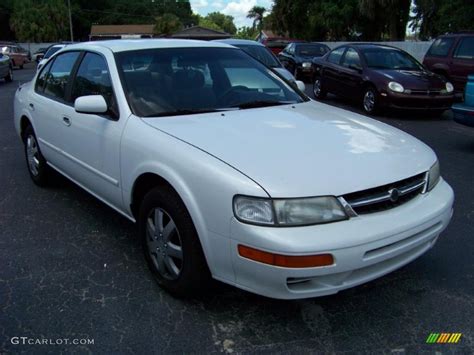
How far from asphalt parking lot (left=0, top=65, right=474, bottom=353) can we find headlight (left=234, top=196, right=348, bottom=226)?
0.70 m

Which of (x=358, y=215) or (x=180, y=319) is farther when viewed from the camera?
(x=180, y=319)

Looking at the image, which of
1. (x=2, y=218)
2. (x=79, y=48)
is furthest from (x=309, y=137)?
(x=2, y=218)

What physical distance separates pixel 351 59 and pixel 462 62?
8.61 ft

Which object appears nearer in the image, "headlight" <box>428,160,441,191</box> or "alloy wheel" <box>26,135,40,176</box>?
"headlight" <box>428,160,441,191</box>

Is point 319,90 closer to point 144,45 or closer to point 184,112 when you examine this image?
point 144,45

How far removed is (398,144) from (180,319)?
1775mm

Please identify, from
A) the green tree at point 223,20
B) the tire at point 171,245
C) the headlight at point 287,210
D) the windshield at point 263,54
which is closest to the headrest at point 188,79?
the tire at point 171,245

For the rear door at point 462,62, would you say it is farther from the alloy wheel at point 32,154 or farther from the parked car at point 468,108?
the alloy wheel at point 32,154

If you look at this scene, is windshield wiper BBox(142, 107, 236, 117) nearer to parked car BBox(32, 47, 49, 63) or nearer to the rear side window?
the rear side window

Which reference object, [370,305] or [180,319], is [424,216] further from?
[180,319]

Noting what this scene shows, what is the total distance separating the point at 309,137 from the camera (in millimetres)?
3018

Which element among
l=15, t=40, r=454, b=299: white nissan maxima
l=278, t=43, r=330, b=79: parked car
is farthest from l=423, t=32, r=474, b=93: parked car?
l=15, t=40, r=454, b=299: white nissan maxima

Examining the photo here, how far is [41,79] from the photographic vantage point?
200 inches

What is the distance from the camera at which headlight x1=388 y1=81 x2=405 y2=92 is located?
31.2 ft
